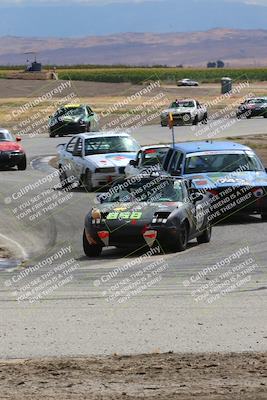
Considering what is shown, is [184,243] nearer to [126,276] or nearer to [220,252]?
[220,252]

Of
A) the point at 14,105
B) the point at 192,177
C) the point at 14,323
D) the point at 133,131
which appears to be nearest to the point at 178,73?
the point at 14,105

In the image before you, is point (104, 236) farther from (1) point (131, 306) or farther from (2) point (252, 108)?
(2) point (252, 108)

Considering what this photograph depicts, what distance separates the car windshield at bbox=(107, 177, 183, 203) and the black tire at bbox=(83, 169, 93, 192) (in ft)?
29.9

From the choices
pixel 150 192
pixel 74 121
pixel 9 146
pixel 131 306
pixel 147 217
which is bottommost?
pixel 74 121

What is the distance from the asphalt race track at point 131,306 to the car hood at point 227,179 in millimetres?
918

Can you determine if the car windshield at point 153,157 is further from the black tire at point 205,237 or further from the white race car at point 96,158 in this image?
the black tire at point 205,237

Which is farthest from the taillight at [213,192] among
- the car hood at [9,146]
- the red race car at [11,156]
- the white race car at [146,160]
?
the car hood at [9,146]

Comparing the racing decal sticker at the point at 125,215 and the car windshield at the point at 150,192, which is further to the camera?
the car windshield at the point at 150,192

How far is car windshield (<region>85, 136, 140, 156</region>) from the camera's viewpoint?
27641mm

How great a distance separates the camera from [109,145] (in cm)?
2809

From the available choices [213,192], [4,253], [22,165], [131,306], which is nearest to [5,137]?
[22,165]

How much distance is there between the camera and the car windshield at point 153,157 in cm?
2392

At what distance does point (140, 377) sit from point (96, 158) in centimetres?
1973

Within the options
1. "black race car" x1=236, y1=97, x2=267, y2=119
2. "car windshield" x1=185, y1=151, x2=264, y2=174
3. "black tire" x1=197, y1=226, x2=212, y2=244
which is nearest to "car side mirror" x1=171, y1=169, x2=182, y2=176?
"car windshield" x1=185, y1=151, x2=264, y2=174
